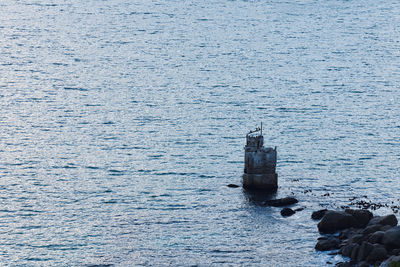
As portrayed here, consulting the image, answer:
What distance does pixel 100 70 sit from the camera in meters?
118

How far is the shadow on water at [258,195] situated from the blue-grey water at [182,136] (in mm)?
396

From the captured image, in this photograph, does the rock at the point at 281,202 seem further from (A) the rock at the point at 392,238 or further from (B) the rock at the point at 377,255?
(B) the rock at the point at 377,255

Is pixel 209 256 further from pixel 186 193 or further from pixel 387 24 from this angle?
pixel 387 24

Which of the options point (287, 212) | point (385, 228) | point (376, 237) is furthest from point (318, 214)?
point (376, 237)

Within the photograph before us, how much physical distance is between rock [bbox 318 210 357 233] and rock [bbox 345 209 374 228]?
0.35 metres

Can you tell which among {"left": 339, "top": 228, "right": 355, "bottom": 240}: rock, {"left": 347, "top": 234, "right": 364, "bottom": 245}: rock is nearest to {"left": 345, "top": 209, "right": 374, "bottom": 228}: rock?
{"left": 339, "top": 228, "right": 355, "bottom": 240}: rock

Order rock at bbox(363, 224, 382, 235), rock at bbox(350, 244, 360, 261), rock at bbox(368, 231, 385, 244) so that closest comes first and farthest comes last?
rock at bbox(350, 244, 360, 261), rock at bbox(368, 231, 385, 244), rock at bbox(363, 224, 382, 235)

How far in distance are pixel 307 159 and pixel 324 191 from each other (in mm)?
9948

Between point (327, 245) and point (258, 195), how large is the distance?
41.3 feet

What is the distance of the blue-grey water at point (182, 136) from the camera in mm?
52719

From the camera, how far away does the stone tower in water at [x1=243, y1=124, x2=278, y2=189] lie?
62188 mm

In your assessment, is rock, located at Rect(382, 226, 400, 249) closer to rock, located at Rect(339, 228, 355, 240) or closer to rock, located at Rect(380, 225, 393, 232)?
rock, located at Rect(380, 225, 393, 232)

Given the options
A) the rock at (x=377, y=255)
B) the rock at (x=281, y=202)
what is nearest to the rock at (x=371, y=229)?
the rock at (x=377, y=255)

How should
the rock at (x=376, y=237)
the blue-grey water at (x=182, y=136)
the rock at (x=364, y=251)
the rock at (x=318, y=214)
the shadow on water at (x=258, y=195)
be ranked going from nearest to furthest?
the rock at (x=364, y=251) → the rock at (x=376, y=237) → the blue-grey water at (x=182, y=136) → the rock at (x=318, y=214) → the shadow on water at (x=258, y=195)
